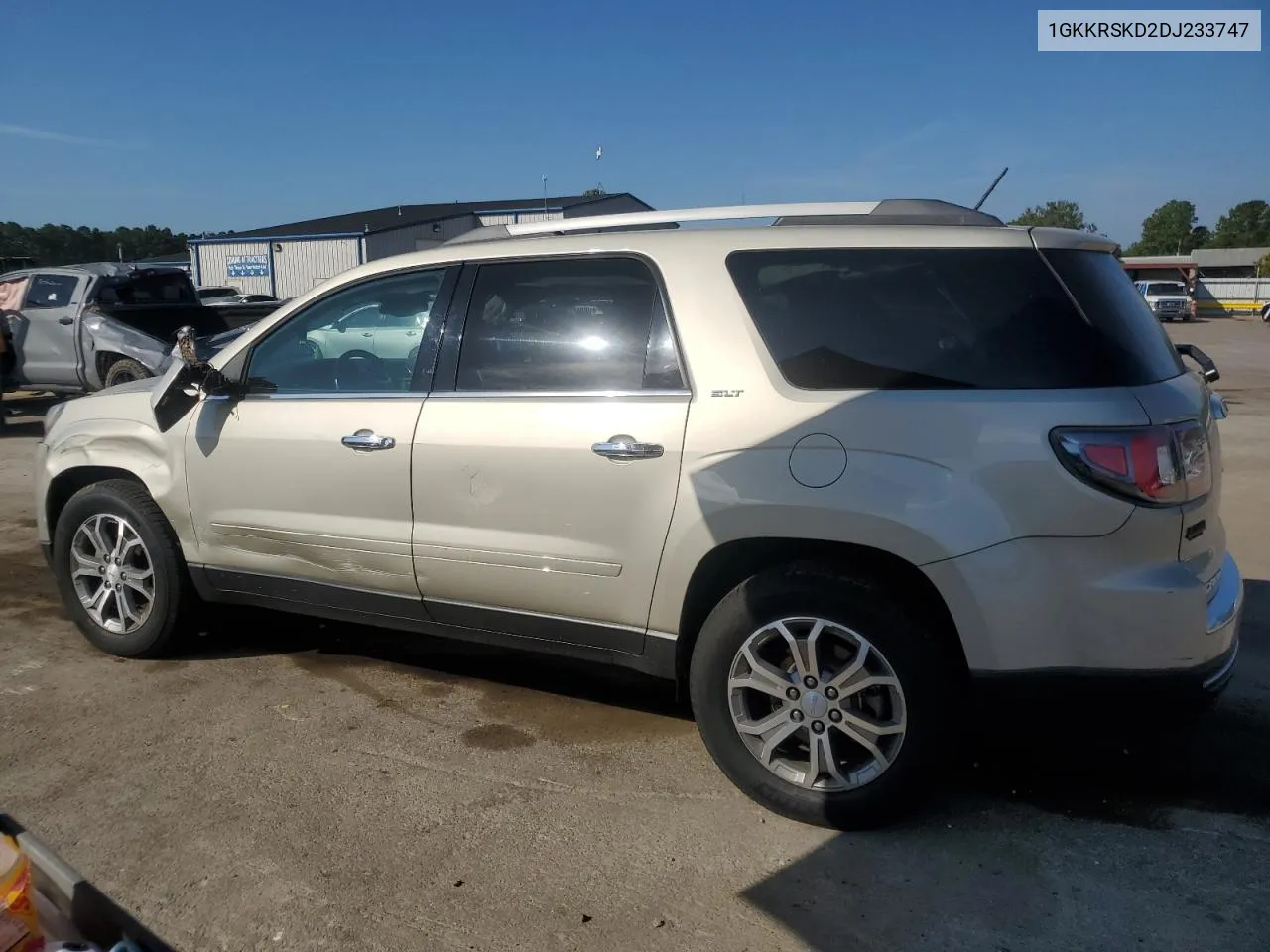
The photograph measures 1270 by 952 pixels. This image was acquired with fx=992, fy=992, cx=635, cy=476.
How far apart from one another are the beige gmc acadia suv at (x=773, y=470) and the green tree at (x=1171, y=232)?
11463 cm

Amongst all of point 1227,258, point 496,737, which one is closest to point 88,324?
point 496,737

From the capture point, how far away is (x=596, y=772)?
140 inches

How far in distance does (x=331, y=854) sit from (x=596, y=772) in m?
0.95

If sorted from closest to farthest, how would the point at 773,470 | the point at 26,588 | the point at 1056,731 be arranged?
the point at 773,470, the point at 1056,731, the point at 26,588

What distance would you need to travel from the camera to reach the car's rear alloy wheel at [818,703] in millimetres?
3025

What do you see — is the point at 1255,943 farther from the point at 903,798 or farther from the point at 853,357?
the point at 853,357

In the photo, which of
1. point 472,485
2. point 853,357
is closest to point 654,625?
point 472,485

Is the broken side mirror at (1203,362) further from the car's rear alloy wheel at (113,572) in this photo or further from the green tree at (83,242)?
the green tree at (83,242)

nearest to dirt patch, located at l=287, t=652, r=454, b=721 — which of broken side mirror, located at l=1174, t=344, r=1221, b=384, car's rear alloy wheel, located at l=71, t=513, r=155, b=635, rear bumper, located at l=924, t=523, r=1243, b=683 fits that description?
car's rear alloy wheel, located at l=71, t=513, r=155, b=635

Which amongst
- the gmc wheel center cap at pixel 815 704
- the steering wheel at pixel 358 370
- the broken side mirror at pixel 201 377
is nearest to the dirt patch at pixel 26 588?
the broken side mirror at pixel 201 377

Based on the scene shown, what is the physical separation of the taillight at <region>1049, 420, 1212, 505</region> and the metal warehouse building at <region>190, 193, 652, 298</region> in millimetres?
34059

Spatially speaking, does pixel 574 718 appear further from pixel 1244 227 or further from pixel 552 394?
pixel 1244 227

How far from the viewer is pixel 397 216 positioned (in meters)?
42.1

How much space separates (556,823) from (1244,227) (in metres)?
134
